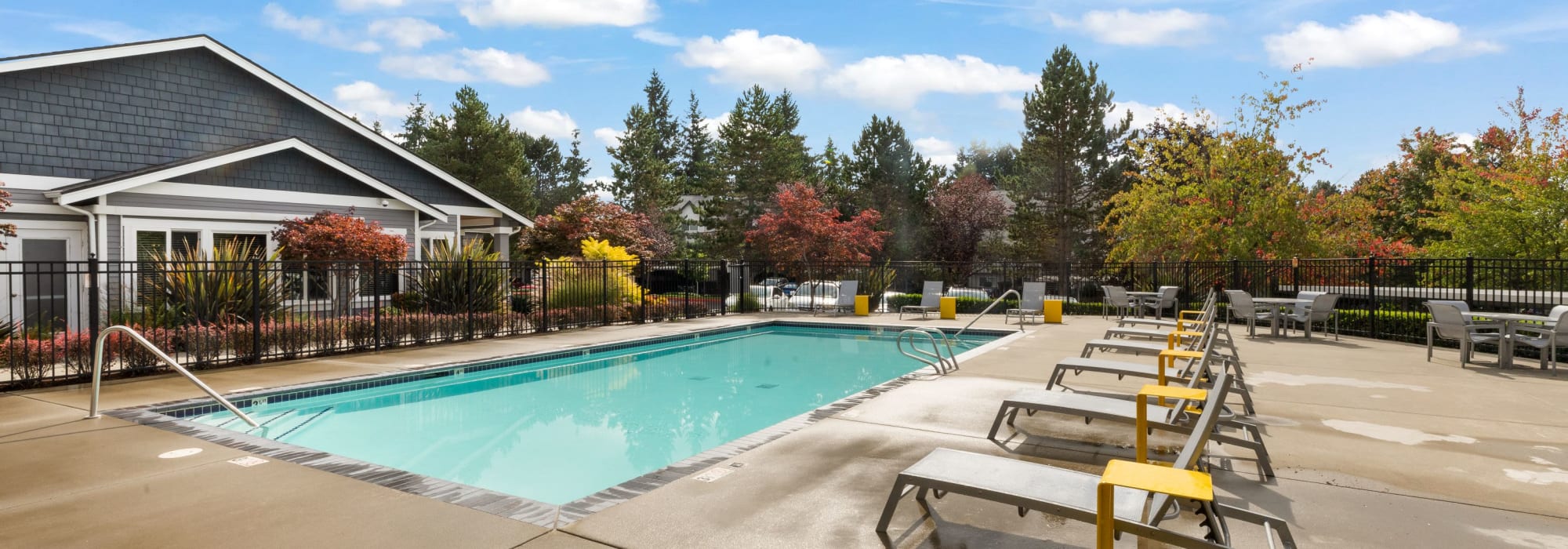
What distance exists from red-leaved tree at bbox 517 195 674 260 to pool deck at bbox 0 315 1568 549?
18.2 m

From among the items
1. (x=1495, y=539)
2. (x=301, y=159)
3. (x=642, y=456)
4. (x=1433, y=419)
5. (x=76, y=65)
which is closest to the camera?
(x=1495, y=539)

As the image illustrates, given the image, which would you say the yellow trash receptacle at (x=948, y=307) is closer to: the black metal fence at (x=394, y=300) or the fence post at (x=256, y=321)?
the black metal fence at (x=394, y=300)

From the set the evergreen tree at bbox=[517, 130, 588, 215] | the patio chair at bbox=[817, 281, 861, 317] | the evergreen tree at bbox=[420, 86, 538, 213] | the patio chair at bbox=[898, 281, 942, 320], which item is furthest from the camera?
the evergreen tree at bbox=[517, 130, 588, 215]

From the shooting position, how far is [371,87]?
108 metres

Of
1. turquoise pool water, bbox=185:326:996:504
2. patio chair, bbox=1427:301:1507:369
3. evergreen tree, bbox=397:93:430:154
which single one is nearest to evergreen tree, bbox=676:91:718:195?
evergreen tree, bbox=397:93:430:154

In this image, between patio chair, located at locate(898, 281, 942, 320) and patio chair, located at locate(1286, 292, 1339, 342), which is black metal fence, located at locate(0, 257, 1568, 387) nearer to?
patio chair, located at locate(1286, 292, 1339, 342)

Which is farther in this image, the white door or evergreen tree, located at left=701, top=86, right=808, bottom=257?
evergreen tree, located at left=701, top=86, right=808, bottom=257

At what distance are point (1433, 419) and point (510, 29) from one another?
4087cm

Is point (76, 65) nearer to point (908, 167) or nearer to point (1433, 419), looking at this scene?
point (1433, 419)

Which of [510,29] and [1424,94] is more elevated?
[510,29]

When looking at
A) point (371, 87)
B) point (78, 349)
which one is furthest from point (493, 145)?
point (371, 87)

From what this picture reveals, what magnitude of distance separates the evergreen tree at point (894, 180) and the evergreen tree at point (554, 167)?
27.3 metres

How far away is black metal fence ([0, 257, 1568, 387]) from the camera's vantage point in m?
9.55

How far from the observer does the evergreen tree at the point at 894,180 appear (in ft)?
135
